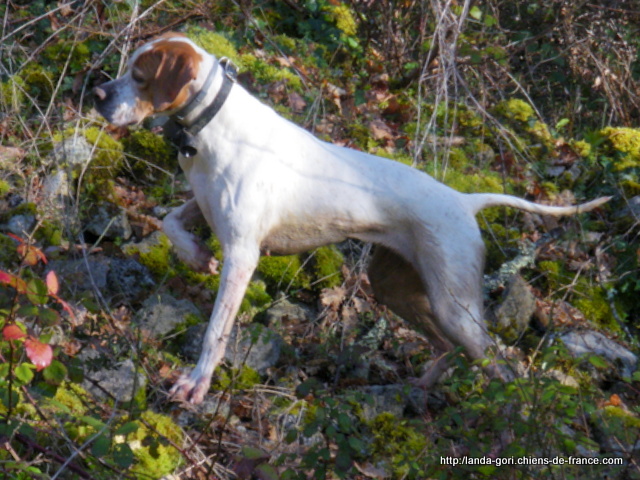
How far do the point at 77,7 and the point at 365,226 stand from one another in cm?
403

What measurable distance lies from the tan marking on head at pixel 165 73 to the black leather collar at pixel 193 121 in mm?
65

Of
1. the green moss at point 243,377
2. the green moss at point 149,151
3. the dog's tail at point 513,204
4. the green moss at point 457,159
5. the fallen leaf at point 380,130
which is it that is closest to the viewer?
the green moss at point 243,377

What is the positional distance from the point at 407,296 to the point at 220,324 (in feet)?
3.97

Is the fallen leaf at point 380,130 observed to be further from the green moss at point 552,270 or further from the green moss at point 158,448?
the green moss at point 158,448

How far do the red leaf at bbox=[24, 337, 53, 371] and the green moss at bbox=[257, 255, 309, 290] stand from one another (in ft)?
9.77

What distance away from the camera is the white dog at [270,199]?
4109 millimetres

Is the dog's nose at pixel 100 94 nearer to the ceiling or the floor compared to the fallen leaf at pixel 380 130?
nearer to the ceiling

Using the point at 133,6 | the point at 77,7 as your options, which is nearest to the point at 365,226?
the point at 133,6

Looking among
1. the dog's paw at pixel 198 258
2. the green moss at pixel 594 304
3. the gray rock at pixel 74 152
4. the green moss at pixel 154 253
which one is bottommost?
the green moss at pixel 594 304

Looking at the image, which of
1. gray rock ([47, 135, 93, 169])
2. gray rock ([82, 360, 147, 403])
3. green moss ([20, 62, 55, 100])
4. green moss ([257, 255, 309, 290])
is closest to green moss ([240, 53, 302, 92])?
green moss ([20, 62, 55, 100])

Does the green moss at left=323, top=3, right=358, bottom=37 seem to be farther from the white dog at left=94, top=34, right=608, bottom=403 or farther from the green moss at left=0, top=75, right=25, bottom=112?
the white dog at left=94, top=34, right=608, bottom=403

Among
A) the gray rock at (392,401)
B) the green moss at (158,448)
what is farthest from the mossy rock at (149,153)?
the green moss at (158,448)

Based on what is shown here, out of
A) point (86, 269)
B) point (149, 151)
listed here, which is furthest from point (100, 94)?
point (149, 151)

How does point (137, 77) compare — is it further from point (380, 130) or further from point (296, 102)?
point (380, 130)
